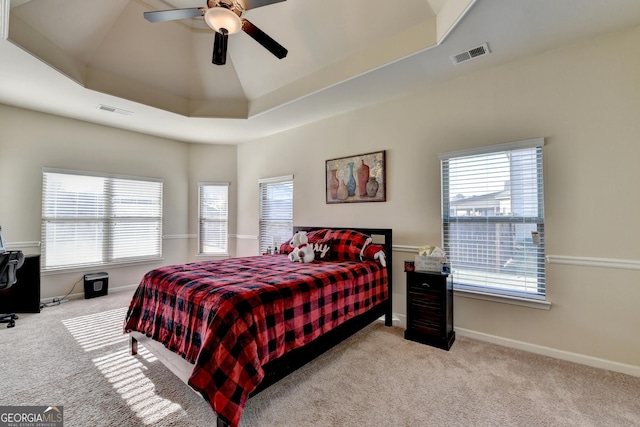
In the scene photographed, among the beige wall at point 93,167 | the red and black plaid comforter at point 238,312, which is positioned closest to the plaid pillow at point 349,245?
the red and black plaid comforter at point 238,312

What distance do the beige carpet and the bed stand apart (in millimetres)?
193

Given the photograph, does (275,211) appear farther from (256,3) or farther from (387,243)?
(256,3)

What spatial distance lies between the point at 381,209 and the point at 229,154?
3597 mm

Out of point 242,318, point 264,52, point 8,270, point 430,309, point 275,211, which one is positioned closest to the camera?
point 242,318

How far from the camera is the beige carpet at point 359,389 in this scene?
1.73 m

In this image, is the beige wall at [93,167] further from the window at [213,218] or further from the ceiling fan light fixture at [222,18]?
the ceiling fan light fixture at [222,18]

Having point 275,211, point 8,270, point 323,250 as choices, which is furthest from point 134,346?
point 275,211

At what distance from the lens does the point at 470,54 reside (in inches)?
103

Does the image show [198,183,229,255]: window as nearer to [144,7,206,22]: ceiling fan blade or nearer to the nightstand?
[144,7,206,22]: ceiling fan blade

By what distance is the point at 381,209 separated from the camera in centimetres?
360

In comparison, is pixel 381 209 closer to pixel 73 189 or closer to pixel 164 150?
pixel 164 150

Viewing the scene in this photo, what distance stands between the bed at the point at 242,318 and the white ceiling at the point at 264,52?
84.9 inches

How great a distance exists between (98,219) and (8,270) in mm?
1568

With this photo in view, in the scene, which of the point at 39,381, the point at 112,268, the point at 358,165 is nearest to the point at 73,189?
the point at 112,268
